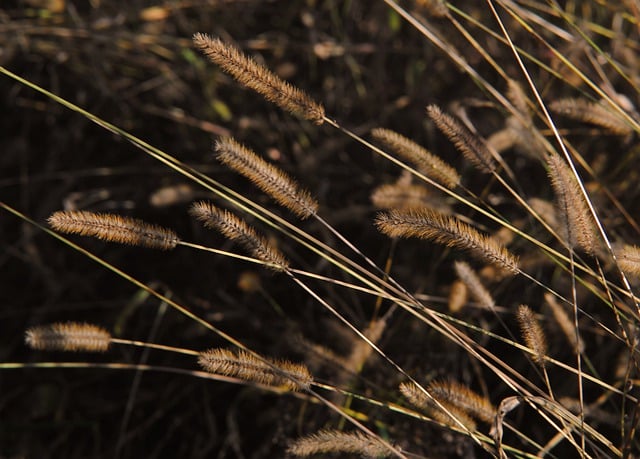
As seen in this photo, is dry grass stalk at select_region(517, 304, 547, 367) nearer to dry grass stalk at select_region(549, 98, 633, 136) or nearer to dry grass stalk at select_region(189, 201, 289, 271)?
dry grass stalk at select_region(189, 201, 289, 271)

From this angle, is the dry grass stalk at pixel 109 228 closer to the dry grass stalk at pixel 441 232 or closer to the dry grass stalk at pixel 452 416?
the dry grass stalk at pixel 441 232

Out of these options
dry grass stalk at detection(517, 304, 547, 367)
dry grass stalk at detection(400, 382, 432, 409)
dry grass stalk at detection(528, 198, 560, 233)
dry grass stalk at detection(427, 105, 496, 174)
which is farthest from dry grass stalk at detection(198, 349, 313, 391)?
dry grass stalk at detection(528, 198, 560, 233)

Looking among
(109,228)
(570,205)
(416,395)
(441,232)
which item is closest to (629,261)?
(570,205)

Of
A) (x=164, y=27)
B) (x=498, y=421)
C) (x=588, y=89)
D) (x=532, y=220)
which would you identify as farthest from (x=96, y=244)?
(x=588, y=89)

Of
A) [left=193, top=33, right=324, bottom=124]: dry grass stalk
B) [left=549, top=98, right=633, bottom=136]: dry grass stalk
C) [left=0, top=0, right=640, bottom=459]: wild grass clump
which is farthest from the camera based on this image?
[left=549, top=98, right=633, bottom=136]: dry grass stalk

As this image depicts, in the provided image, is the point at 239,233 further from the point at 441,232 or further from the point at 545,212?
the point at 545,212

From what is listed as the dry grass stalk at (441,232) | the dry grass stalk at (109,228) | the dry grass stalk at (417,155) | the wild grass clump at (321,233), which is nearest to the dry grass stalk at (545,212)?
the wild grass clump at (321,233)
